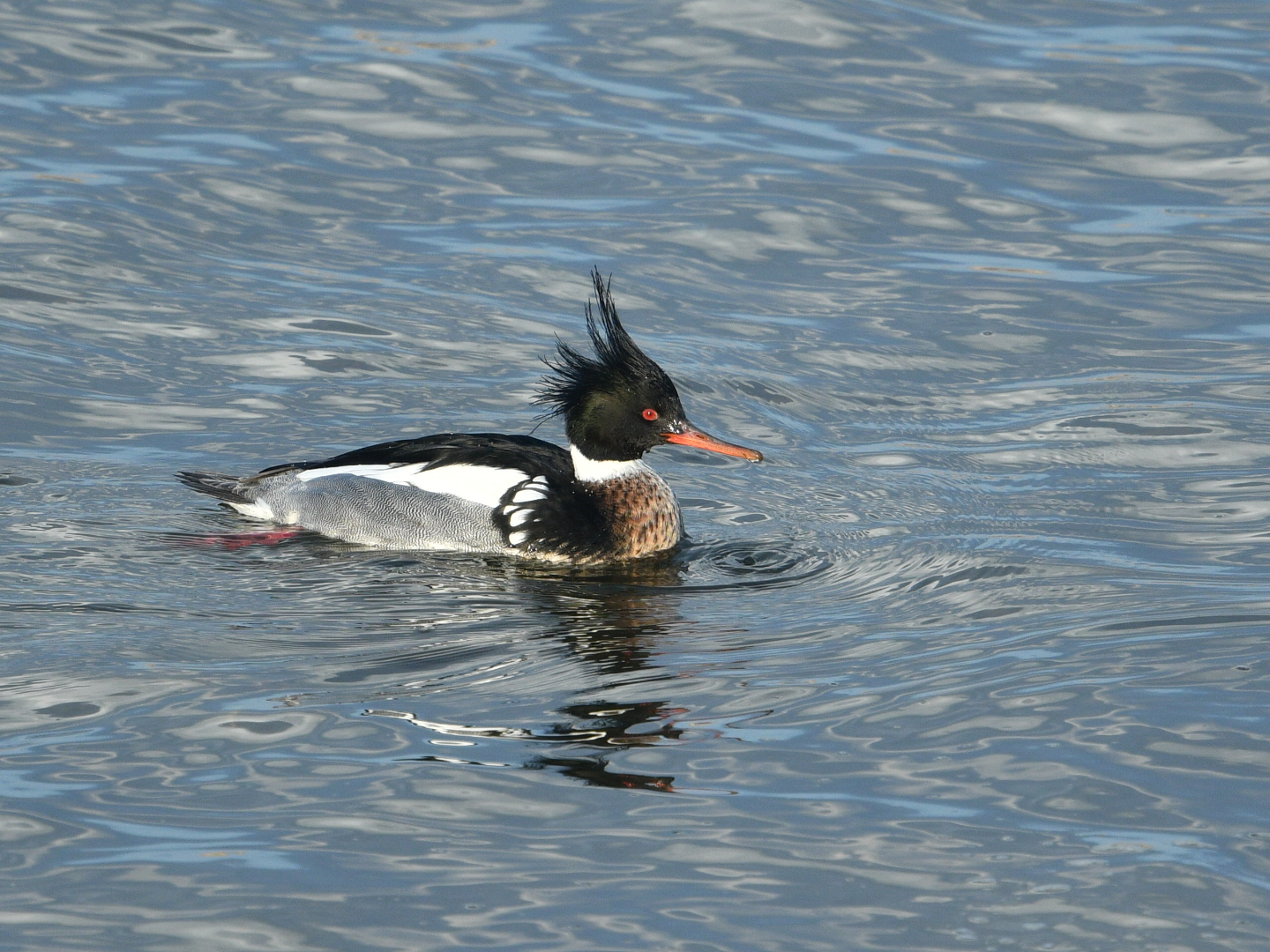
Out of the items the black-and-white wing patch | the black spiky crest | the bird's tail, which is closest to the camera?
the black-and-white wing patch

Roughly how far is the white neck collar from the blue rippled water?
0.59 meters

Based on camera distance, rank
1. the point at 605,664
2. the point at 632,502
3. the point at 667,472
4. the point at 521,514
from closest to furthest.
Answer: the point at 605,664 → the point at 521,514 → the point at 632,502 → the point at 667,472

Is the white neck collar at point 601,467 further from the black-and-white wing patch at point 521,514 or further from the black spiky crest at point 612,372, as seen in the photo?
the black-and-white wing patch at point 521,514

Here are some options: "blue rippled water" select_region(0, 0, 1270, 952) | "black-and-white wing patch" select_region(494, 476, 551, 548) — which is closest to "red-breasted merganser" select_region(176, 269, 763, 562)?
"black-and-white wing patch" select_region(494, 476, 551, 548)

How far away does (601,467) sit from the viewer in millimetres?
10266

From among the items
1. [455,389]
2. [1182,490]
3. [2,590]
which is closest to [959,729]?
[1182,490]

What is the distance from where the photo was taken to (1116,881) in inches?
231

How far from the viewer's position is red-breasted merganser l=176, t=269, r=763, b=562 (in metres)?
9.84

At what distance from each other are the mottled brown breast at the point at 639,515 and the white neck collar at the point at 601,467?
0.07 metres

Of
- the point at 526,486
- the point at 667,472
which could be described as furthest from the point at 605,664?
the point at 667,472

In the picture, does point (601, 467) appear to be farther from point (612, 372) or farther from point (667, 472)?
point (667, 472)

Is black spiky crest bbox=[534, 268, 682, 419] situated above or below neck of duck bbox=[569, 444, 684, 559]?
above

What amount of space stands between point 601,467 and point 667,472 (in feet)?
3.71

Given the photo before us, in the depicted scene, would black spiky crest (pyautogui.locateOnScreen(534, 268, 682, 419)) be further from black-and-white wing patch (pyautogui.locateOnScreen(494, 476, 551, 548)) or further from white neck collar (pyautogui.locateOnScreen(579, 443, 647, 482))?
black-and-white wing patch (pyautogui.locateOnScreen(494, 476, 551, 548))
